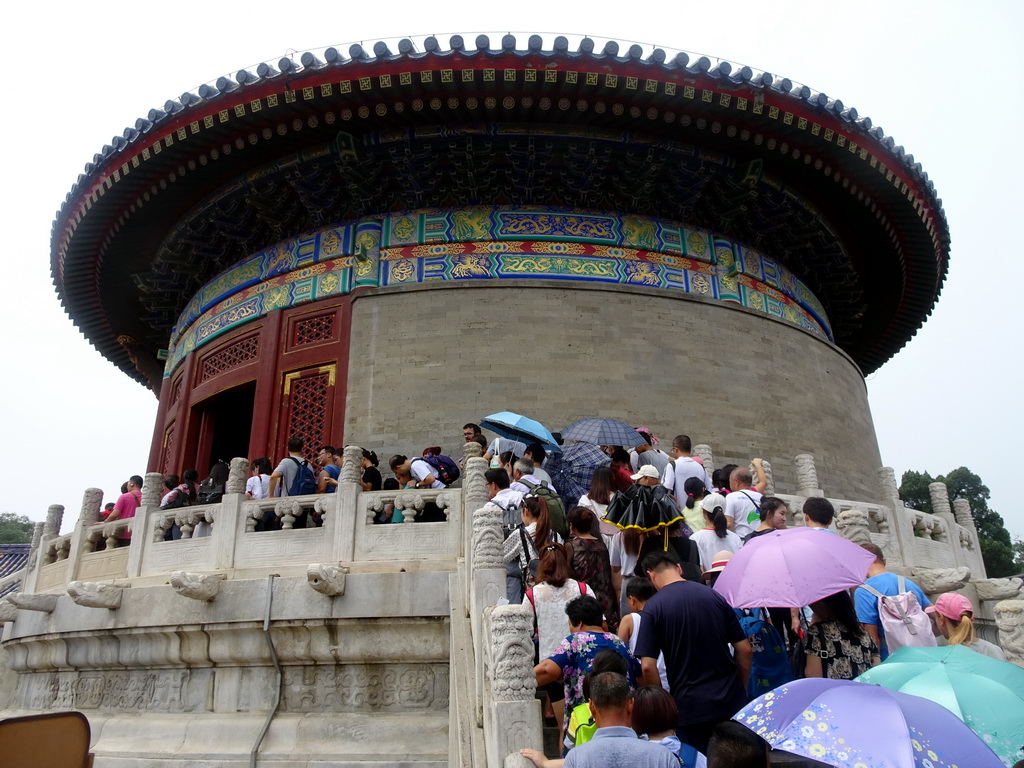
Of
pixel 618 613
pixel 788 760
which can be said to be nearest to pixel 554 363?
pixel 618 613

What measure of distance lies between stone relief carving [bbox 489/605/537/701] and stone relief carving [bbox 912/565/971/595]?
4911 mm

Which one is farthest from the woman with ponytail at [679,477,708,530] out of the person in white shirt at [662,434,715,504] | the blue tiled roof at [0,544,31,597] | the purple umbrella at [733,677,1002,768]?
the blue tiled roof at [0,544,31,597]

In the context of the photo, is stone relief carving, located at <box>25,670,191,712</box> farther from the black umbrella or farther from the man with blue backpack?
the black umbrella

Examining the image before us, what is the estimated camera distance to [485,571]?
4.59 m

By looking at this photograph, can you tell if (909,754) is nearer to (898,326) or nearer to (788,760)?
(788,760)

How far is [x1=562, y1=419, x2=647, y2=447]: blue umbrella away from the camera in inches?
286

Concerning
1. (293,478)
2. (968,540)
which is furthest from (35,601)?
(968,540)

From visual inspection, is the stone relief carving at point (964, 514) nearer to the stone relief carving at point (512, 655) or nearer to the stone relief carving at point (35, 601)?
the stone relief carving at point (512, 655)

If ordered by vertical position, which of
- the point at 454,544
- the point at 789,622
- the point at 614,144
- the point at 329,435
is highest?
the point at 614,144

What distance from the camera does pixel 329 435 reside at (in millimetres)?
10250

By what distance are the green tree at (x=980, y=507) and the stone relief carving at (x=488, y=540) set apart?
30.7 m

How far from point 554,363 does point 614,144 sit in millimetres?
2903

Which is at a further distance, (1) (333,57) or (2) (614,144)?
(2) (614,144)

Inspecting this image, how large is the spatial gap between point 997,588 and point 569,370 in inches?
192
